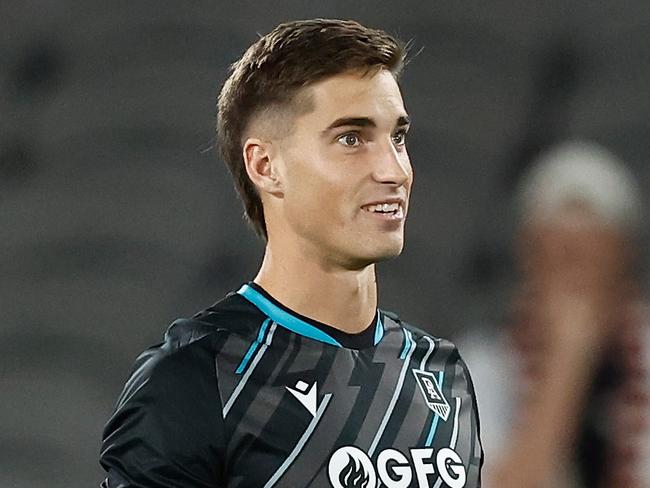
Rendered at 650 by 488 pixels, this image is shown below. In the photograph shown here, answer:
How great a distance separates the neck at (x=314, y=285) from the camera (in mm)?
1785

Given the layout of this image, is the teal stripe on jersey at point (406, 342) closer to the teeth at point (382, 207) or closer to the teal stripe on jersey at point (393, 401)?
the teal stripe on jersey at point (393, 401)

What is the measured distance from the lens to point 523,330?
382 cm

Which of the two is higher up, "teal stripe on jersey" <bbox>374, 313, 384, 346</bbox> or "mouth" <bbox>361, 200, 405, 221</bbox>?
"mouth" <bbox>361, 200, 405, 221</bbox>

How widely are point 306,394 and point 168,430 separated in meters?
0.22

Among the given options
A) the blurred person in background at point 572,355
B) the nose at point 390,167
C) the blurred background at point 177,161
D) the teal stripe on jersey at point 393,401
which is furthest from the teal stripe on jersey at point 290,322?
the blurred background at point 177,161

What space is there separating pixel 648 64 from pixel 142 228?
1.75 m

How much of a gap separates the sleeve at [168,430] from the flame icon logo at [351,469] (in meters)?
0.15

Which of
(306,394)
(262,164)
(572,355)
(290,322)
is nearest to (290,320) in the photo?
(290,322)

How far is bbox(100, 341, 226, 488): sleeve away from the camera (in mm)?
1577

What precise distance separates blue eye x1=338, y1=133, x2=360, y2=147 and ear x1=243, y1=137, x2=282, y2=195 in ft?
0.35

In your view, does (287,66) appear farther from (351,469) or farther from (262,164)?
(351,469)

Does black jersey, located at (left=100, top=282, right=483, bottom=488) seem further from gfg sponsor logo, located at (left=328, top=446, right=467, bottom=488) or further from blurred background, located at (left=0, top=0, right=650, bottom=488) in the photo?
blurred background, located at (left=0, top=0, right=650, bottom=488)

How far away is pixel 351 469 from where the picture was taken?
1.69 m

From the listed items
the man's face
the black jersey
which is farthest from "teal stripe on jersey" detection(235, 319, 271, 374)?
the man's face
